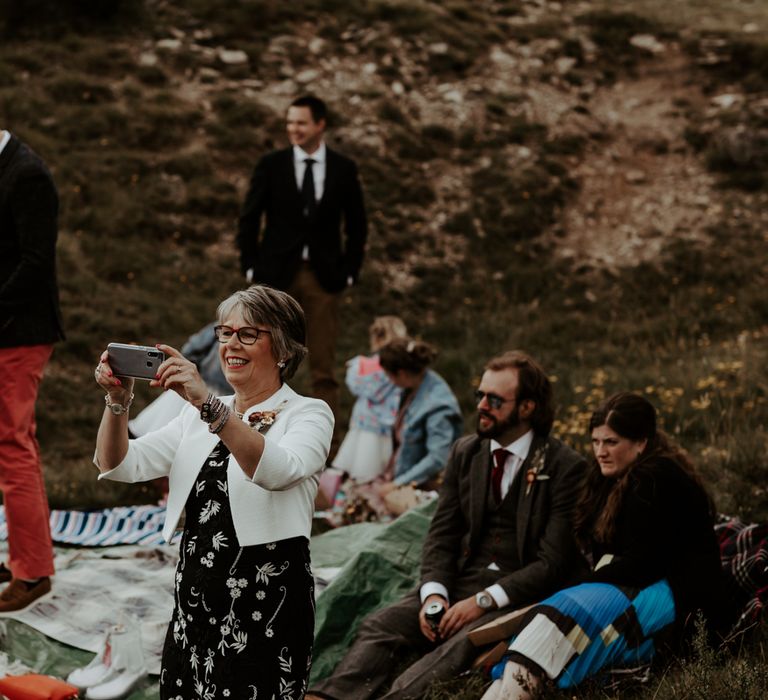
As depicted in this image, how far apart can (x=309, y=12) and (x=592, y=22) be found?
14.0ft

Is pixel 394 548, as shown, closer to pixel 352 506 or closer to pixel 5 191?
pixel 352 506

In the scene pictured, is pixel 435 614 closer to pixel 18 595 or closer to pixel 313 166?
pixel 18 595

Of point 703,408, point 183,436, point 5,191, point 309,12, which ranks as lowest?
point 703,408

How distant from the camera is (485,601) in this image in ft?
14.6

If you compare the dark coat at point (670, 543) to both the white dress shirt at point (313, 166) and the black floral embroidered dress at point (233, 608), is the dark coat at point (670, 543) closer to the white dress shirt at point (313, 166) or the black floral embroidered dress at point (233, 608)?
the black floral embroidered dress at point (233, 608)

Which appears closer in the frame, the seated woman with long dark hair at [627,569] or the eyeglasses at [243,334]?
the eyeglasses at [243,334]

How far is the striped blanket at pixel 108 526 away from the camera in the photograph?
6.18 m

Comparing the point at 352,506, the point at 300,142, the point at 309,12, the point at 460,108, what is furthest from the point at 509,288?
the point at 309,12

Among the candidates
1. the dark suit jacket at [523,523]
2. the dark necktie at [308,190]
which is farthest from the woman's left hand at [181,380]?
the dark necktie at [308,190]

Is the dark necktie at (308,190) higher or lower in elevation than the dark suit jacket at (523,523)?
higher

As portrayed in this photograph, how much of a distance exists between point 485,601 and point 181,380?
2.25 meters

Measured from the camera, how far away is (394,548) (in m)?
5.41

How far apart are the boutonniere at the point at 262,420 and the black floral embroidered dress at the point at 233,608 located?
0.37 ft

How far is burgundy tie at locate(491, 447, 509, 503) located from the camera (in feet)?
15.4
